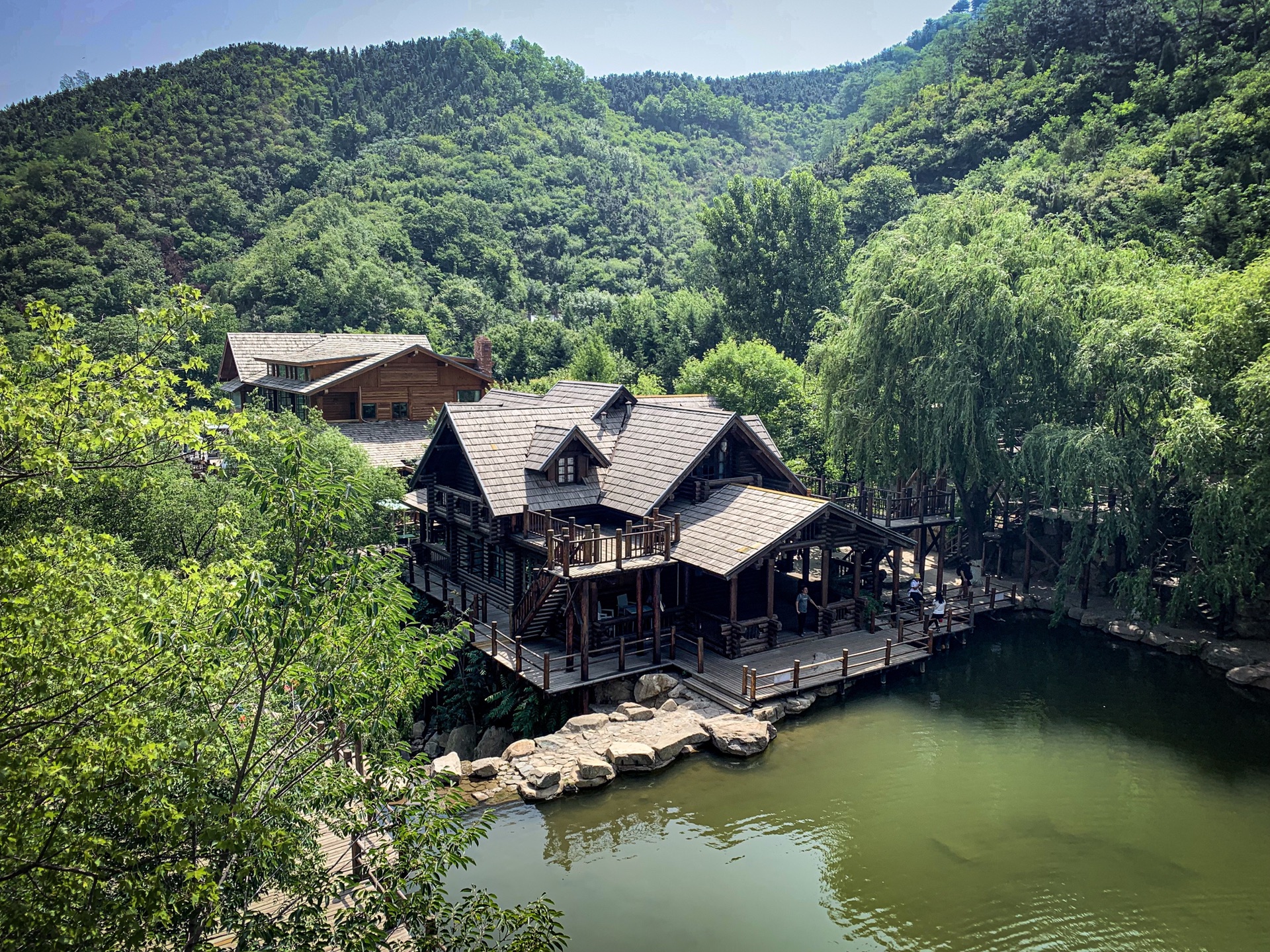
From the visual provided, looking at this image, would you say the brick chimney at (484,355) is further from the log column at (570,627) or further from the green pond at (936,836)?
the green pond at (936,836)

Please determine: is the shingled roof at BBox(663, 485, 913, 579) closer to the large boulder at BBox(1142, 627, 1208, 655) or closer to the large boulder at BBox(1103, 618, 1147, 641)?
the large boulder at BBox(1103, 618, 1147, 641)

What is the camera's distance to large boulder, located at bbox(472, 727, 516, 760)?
2120cm

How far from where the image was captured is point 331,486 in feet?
26.5

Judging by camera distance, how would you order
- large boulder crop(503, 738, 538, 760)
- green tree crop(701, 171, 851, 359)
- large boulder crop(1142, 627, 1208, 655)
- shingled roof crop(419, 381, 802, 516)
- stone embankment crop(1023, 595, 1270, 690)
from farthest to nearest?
green tree crop(701, 171, 851, 359), large boulder crop(1142, 627, 1208, 655), shingled roof crop(419, 381, 802, 516), stone embankment crop(1023, 595, 1270, 690), large boulder crop(503, 738, 538, 760)

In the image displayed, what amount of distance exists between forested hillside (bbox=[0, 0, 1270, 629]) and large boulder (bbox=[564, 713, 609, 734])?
49.8ft

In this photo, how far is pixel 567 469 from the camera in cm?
2539

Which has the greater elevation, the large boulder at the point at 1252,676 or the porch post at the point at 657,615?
the porch post at the point at 657,615

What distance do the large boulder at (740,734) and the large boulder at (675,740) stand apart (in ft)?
0.81

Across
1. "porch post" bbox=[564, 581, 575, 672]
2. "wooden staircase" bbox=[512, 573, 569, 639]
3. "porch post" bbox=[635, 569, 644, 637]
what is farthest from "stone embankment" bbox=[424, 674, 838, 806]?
"wooden staircase" bbox=[512, 573, 569, 639]

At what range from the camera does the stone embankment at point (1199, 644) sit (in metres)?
22.5

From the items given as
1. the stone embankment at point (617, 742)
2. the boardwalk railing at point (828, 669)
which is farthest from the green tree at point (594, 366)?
the stone embankment at point (617, 742)

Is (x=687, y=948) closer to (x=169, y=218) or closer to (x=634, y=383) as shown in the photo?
(x=634, y=383)

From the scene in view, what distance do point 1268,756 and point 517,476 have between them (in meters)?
19.1

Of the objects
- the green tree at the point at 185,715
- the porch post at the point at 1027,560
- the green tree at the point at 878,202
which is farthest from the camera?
the green tree at the point at 878,202
